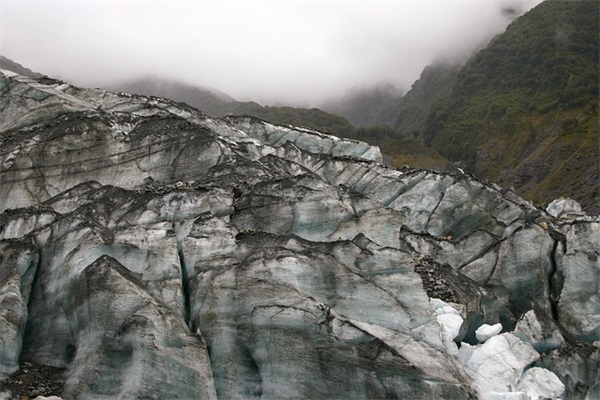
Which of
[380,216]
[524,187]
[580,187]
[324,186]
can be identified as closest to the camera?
[380,216]

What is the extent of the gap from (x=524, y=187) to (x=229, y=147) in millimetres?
138137

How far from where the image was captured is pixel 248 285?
25094 millimetres

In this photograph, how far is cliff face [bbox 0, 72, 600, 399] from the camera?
22.6 meters

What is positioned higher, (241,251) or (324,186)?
(324,186)

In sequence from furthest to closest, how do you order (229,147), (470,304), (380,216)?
(229,147) → (380,216) → (470,304)

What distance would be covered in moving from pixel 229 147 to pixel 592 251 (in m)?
25.9

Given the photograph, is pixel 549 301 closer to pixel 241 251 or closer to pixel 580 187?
pixel 241 251

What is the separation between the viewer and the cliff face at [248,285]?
2261 centimetres

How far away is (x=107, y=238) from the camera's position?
91.0 ft

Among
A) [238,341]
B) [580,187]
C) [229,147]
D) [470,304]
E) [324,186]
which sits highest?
[580,187]

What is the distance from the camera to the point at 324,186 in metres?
37.3

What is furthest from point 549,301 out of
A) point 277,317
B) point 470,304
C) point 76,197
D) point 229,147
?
point 76,197

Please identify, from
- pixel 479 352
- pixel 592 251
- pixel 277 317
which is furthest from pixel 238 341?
pixel 592 251

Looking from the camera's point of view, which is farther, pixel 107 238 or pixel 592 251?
pixel 592 251
